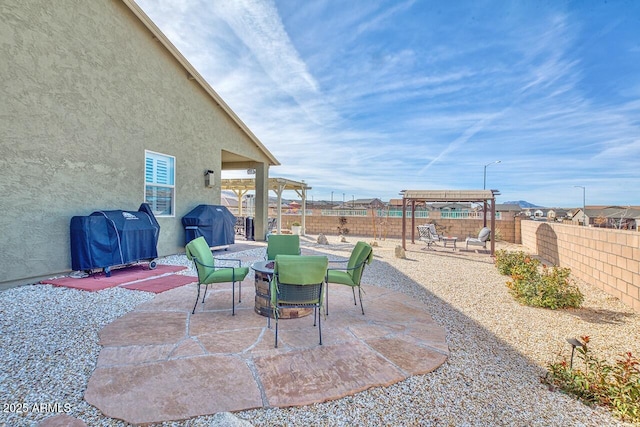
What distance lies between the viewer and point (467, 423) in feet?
6.65

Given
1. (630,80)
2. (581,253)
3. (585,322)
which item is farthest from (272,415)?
(630,80)

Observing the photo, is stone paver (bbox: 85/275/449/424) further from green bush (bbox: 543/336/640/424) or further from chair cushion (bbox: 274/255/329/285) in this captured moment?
green bush (bbox: 543/336/640/424)

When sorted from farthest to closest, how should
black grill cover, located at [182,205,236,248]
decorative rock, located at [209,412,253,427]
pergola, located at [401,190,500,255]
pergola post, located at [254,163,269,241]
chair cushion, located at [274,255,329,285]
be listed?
1. pergola post, located at [254,163,269,241]
2. pergola, located at [401,190,500,255]
3. black grill cover, located at [182,205,236,248]
4. chair cushion, located at [274,255,329,285]
5. decorative rock, located at [209,412,253,427]

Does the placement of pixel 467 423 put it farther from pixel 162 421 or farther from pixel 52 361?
pixel 52 361

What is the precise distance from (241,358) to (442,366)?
1862mm

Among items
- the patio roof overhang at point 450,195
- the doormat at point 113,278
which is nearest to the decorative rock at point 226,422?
the doormat at point 113,278

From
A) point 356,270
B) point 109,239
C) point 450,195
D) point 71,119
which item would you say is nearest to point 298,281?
point 356,270

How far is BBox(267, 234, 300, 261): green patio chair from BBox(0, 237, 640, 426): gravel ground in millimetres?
2077

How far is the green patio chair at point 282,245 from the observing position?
211 inches

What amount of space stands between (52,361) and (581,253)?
9.59 m

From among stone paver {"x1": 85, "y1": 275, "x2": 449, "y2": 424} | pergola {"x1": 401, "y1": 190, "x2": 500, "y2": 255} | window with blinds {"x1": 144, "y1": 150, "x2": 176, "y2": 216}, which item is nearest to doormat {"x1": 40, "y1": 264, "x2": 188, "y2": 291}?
stone paver {"x1": 85, "y1": 275, "x2": 449, "y2": 424}

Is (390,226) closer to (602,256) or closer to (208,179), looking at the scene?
(208,179)

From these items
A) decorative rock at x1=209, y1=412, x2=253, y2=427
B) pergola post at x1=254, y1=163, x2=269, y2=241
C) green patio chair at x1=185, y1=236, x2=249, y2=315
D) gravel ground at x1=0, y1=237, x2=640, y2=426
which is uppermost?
pergola post at x1=254, y1=163, x2=269, y2=241

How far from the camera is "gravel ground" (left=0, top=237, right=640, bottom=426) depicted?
2074 mm
